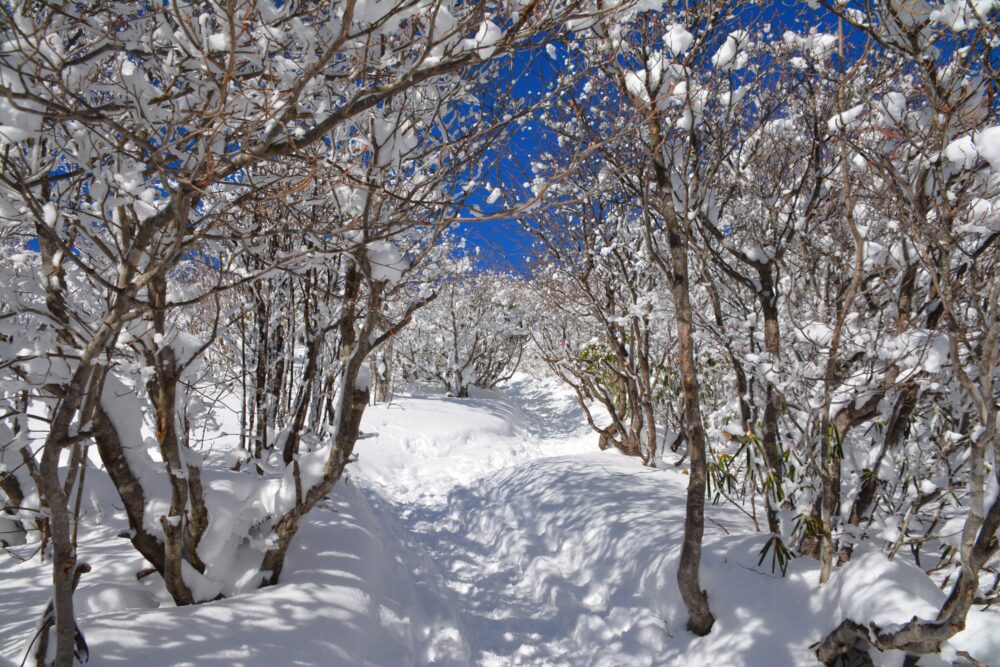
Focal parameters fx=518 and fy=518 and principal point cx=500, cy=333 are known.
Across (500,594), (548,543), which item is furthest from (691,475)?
(548,543)

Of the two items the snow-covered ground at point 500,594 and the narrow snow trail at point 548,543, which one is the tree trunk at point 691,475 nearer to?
the snow-covered ground at point 500,594

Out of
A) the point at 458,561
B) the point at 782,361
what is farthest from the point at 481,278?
the point at 782,361

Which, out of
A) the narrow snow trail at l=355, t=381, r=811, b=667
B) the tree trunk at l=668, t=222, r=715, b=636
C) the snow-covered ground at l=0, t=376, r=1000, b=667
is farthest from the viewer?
Result: the narrow snow trail at l=355, t=381, r=811, b=667

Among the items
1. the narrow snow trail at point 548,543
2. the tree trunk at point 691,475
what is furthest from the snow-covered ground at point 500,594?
the tree trunk at point 691,475

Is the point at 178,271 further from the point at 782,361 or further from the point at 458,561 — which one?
the point at 782,361

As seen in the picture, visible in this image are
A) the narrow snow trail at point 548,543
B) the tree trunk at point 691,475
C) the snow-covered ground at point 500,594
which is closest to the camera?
the snow-covered ground at point 500,594

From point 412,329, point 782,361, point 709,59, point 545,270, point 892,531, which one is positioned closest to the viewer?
point 892,531

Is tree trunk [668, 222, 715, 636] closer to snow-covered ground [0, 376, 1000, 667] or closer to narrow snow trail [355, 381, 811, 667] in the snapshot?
snow-covered ground [0, 376, 1000, 667]

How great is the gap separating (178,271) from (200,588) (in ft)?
13.5

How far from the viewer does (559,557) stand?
16.2 ft

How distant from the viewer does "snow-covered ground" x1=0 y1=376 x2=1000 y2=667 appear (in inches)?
97.0

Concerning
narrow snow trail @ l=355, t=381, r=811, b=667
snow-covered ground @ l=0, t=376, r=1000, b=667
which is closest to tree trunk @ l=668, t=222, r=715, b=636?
snow-covered ground @ l=0, t=376, r=1000, b=667

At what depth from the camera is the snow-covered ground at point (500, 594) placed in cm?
246

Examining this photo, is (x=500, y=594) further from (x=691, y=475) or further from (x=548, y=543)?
(x=691, y=475)
